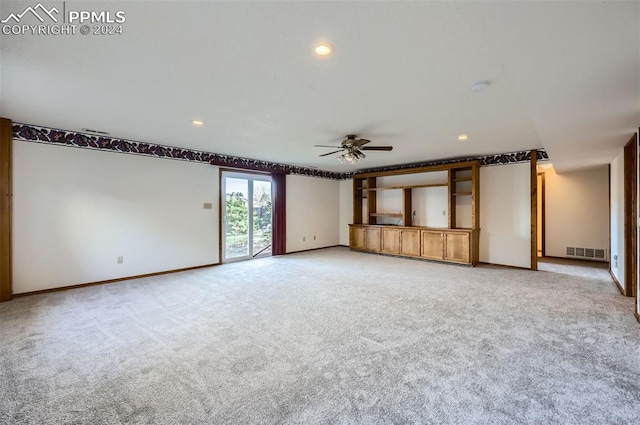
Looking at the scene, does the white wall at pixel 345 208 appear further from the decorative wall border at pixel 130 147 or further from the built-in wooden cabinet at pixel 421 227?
the decorative wall border at pixel 130 147

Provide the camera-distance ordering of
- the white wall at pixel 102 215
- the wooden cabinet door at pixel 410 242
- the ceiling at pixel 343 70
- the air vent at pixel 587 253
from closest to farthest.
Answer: the ceiling at pixel 343 70
the white wall at pixel 102 215
the air vent at pixel 587 253
the wooden cabinet door at pixel 410 242

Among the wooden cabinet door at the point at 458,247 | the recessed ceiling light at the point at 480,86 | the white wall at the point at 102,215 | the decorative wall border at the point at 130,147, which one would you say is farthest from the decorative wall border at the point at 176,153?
the recessed ceiling light at the point at 480,86

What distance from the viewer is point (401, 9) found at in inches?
63.1

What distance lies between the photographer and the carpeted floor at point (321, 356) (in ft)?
5.68

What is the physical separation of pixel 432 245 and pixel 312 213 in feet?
11.9

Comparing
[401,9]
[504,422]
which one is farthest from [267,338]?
[401,9]

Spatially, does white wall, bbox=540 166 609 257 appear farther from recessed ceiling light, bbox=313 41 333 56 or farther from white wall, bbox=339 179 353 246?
recessed ceiling light, bbox=313 41 333 56

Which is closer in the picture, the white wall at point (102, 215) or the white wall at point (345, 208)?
the white wall at point (102, 215)

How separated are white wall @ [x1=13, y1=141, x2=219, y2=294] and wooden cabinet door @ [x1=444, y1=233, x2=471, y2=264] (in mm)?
5406

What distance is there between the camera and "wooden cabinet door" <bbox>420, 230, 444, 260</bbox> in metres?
6.36

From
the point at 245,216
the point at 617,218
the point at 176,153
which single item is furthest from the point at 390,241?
the point at 176,153

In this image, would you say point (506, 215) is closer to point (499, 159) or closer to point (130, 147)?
point (499, 159)

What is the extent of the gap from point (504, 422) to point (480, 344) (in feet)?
3.25

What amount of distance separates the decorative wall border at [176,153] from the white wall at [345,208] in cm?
85
